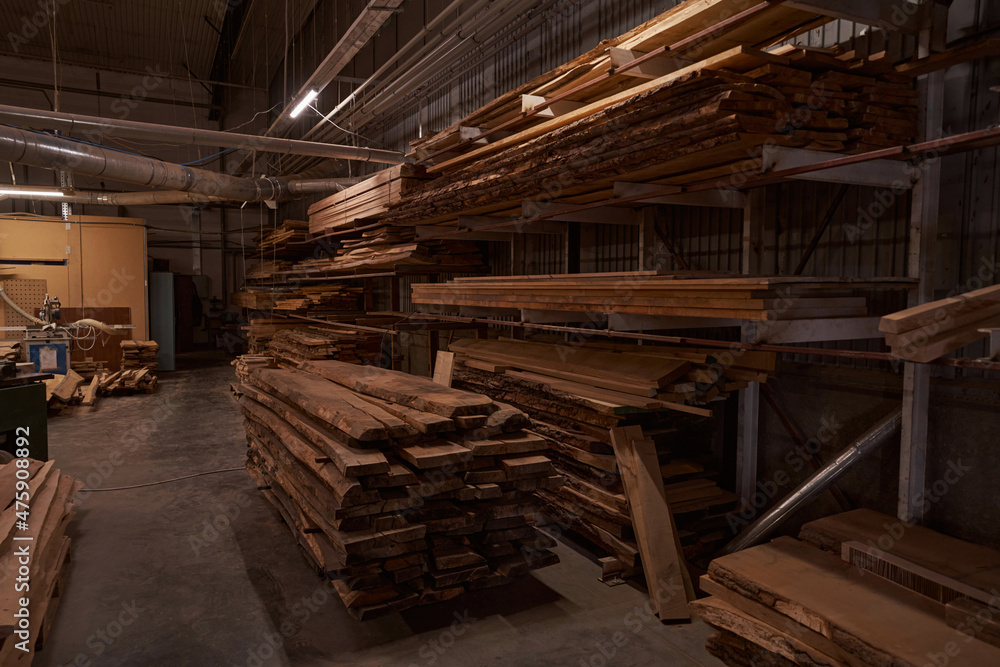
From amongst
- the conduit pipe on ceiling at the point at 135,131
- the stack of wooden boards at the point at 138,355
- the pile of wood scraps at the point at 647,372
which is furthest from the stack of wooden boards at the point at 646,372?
the stack of wooden boards at the point at 138,355

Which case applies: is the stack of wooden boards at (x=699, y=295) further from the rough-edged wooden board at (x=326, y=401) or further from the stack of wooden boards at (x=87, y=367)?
the stack of wooden boards at (x=87, y=367)

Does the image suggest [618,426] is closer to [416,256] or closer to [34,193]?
[416,256]

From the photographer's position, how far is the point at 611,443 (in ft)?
14.6

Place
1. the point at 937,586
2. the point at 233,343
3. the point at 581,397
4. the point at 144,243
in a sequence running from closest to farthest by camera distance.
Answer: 1. the point at 937,586
2. the point at 581,397
3. the point at 144,243
4. the point at 233,343

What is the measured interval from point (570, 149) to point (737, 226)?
4.90 feet

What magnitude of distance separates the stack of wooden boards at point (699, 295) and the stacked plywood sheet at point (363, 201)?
2472 mm

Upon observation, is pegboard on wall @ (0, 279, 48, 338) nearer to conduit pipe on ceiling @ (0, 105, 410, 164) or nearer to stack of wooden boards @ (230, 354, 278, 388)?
stack of wooden boards @ (230, 354, 278, 388)

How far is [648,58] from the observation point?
3477 mm

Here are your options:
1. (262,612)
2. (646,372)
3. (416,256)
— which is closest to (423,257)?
(416,256)

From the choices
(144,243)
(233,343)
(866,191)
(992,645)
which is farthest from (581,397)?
(233,343)

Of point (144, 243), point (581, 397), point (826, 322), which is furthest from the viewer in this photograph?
point (144, 243)

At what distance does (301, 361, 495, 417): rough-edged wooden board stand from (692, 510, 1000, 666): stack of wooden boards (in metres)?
1.82

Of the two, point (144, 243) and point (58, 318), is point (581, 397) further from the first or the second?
point (144, 243)

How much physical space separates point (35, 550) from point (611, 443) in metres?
3.70
